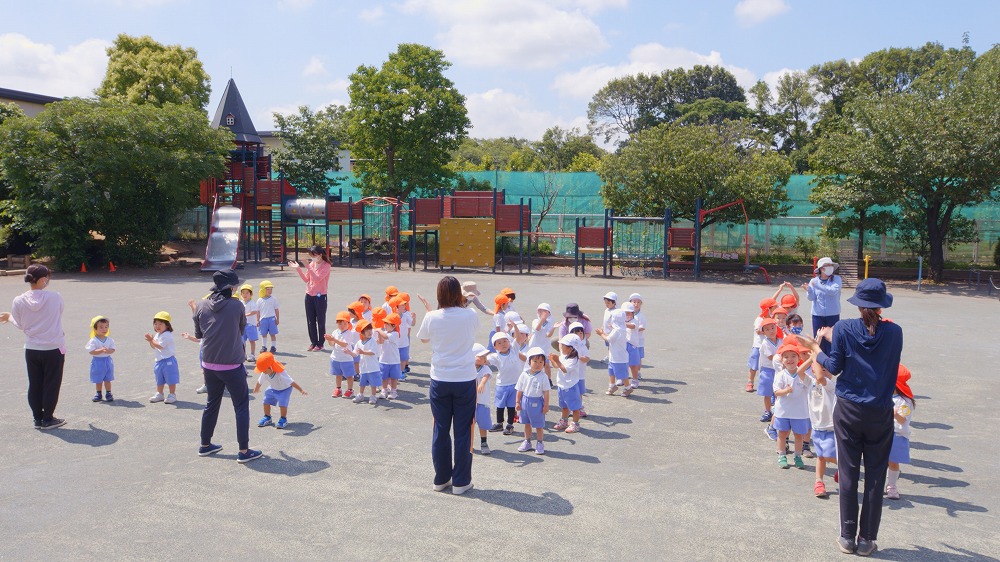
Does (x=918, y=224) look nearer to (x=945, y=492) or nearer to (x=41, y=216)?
(x=945, y=492)

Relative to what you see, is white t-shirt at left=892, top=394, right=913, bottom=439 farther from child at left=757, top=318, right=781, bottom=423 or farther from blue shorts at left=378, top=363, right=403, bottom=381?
blue shorts at left=378, top=363, right=403, bottom=381

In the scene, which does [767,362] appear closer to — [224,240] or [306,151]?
[224,240]

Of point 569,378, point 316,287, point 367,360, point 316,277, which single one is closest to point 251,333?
point 316,287

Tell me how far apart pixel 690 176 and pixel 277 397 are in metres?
23.5

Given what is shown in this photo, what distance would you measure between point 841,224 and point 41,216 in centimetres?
2991

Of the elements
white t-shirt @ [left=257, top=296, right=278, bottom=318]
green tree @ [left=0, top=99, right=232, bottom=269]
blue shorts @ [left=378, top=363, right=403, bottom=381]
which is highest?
green tree @ [left=0, top=99, right=232, bottom=269]

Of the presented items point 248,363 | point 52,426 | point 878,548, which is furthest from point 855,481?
point 248,363

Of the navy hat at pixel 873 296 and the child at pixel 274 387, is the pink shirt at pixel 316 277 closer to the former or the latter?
the child at pixel 274 387

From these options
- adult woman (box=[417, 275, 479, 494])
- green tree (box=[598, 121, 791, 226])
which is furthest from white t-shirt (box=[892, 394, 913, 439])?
green tree (box=[598, 121, 791, 226])

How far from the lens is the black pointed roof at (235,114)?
42906mm

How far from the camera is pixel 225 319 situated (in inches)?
282

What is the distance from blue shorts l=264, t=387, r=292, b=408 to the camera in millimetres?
8383

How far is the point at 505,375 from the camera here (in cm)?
823

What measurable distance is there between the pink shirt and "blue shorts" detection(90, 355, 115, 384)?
3.60m
